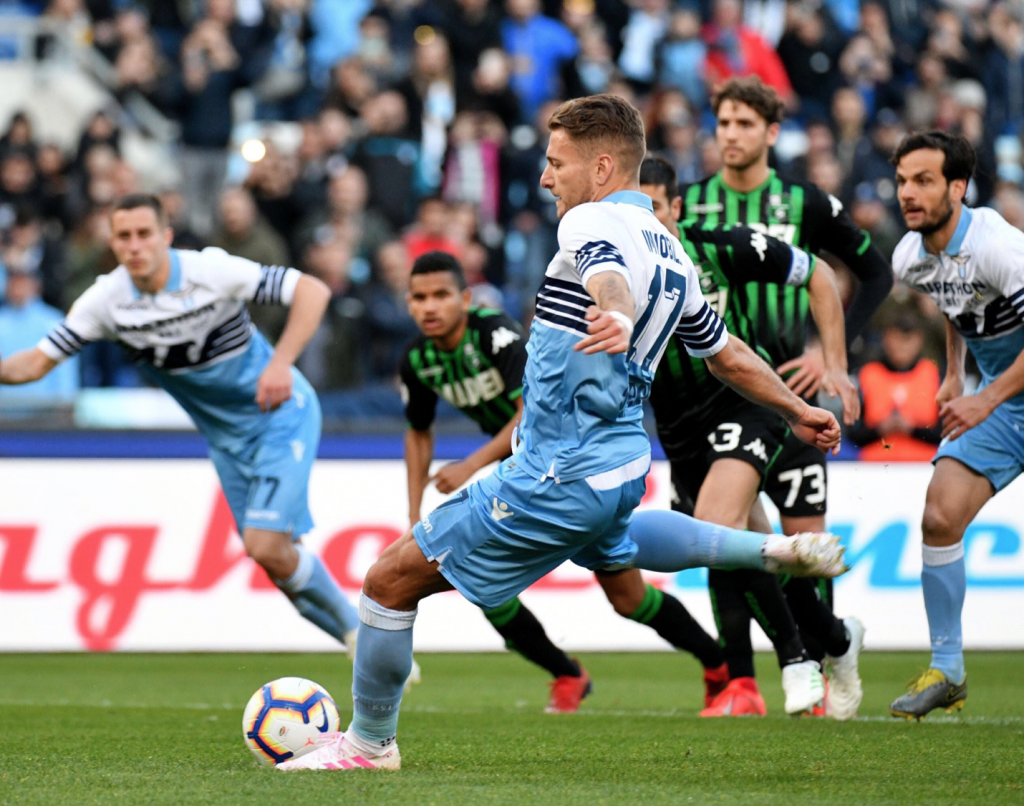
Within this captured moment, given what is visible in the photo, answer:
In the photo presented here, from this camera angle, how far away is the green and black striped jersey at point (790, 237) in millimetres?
7105

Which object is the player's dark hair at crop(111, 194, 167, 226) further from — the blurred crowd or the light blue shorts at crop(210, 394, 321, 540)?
the blurred crowd

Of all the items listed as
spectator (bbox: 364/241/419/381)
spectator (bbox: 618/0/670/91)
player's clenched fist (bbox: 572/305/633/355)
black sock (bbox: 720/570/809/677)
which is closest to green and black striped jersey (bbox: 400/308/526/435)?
black sock (bbox: 720/570/809/677)

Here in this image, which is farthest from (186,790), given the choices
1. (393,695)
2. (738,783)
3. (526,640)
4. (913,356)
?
(913,356)

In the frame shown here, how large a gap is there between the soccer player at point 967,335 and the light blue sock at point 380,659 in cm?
262

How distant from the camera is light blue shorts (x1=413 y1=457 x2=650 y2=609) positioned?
15.3ft

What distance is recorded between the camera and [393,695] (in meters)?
4.86

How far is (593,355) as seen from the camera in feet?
15.1

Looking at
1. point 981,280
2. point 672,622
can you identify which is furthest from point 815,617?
point 981,280

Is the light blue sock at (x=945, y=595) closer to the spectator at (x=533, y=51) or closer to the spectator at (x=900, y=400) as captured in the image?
the spectator at (x=900, y=400)

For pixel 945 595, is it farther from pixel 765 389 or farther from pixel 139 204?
pixel 139 204

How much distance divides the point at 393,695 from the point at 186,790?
692 mm

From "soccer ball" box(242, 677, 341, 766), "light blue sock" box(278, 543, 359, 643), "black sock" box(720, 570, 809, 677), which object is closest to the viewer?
"soccer ball" box(242, 677, 341, 766)

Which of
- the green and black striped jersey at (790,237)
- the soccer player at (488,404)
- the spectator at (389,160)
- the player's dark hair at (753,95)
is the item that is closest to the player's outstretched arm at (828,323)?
the green and black striped jersey at (790,237)

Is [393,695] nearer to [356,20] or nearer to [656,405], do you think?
[656,405]
